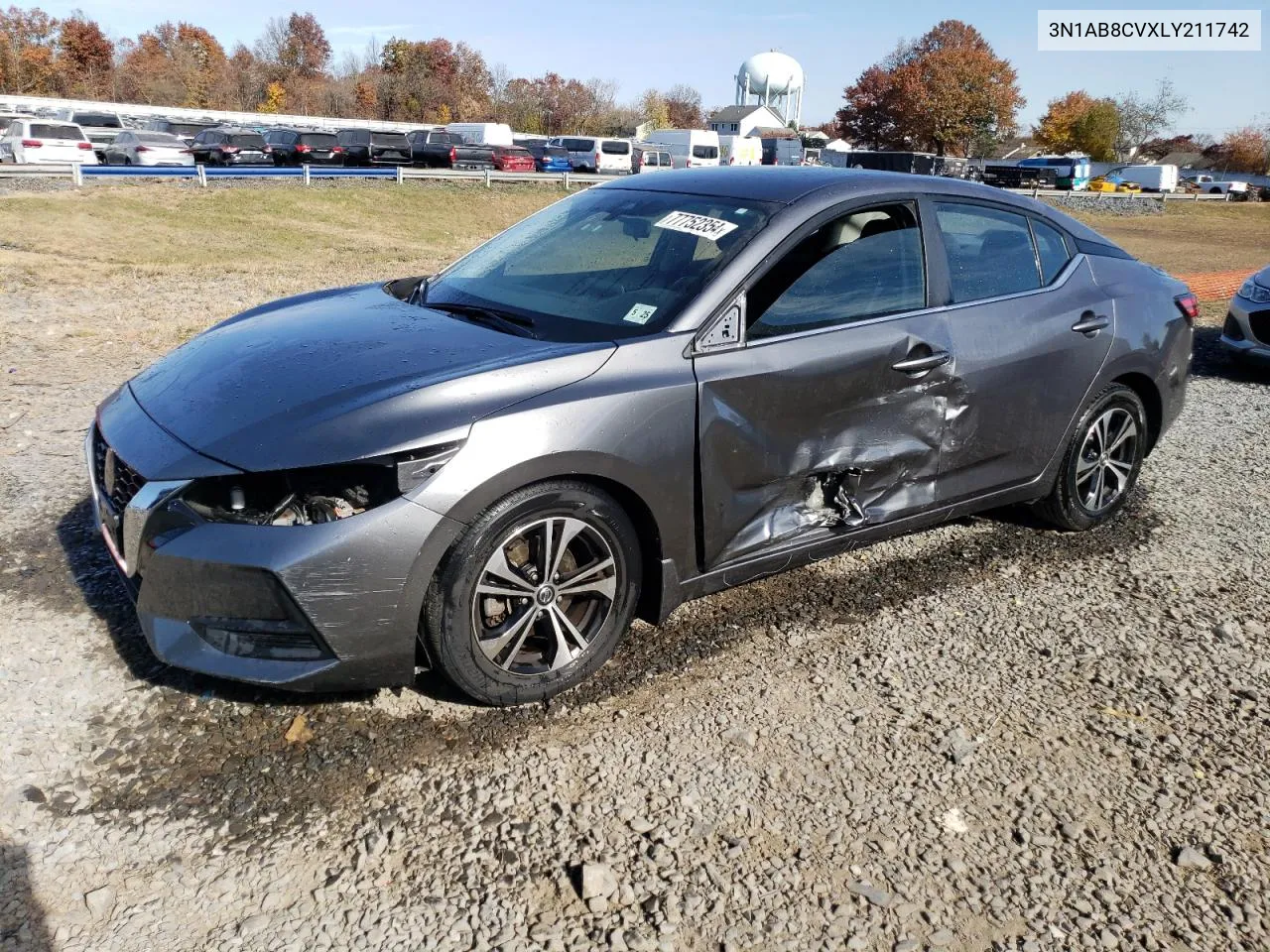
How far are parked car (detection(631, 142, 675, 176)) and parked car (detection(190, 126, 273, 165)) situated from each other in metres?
15.2

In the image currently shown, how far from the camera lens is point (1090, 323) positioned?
15.0 ft

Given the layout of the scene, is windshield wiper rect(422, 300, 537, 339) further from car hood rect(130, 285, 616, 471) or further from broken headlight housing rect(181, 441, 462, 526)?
broken headlight housing rect(181, 441, 462, 526)

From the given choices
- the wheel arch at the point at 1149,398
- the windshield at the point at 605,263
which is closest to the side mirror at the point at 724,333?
the windshield at the point at 605,263

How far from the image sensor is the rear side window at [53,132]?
1108 inches

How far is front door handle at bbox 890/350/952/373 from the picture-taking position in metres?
3.86

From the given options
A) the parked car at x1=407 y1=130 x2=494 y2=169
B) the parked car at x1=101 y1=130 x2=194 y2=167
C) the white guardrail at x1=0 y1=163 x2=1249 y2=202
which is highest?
the parked car at x1=407 y1=130 x2=494 y2=169

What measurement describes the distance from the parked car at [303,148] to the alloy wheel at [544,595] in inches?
1378

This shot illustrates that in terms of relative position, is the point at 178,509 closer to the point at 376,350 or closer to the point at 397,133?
the point at 376,350

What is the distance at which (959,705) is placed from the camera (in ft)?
11.2

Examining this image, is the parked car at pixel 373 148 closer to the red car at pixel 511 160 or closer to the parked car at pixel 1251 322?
the red car at pixel 511 160

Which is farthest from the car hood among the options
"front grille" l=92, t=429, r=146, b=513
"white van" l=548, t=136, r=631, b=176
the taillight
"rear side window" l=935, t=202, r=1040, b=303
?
"white van" l=548, t=136, r=631, b=176

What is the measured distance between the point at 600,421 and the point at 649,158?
149ft

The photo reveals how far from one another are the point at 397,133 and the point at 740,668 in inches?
1472

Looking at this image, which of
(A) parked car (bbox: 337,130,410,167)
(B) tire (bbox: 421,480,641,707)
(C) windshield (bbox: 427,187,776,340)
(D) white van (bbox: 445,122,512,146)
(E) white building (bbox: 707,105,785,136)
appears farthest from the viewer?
(E) white building (bbox: 707,105,785,136)
